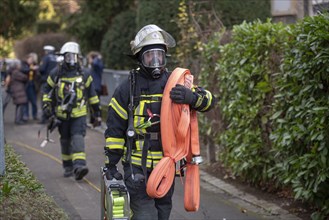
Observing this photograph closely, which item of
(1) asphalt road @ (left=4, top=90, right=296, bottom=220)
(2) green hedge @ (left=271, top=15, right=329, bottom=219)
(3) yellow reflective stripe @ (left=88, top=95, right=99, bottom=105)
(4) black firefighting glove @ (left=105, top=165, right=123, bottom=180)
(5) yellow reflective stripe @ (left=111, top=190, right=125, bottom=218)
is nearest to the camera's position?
(5) yellow reflective stripe @ (left=111, top=190, right=125, bottom=218)

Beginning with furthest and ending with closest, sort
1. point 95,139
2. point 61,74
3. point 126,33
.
A: point 126,33, point 95,139, point 61,74

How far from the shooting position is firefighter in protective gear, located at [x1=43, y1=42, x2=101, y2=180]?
1065 cm

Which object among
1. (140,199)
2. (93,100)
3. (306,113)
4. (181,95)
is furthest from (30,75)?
(181,95)

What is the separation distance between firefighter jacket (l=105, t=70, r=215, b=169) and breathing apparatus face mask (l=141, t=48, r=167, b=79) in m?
0.12

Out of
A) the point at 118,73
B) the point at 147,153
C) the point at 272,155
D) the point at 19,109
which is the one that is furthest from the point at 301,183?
the point at 19,109

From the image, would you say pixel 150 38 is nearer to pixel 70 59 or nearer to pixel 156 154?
pixel 156 154

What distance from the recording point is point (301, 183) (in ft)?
26.1

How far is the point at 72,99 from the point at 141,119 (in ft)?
15.3

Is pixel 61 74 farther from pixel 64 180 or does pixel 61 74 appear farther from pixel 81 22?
pixel 81 22

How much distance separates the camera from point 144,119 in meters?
6.11

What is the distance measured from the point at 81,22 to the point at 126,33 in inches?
108

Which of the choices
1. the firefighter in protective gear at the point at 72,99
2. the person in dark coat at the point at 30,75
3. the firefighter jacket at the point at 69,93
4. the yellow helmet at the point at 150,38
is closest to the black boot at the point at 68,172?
the firefighter in protective gear at the point at 72,99

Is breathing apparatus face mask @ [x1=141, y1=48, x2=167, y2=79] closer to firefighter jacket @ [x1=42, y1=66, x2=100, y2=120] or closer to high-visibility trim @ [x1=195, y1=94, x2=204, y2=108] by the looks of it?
high-visibility trim @ [x1=195, y1=94, x2=204, y2=108]

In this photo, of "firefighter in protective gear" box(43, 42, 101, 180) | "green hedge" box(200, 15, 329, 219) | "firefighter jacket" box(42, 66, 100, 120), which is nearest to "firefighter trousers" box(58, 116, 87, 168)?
"firefighter in protective gear" box(43, 42, 101, 180)
